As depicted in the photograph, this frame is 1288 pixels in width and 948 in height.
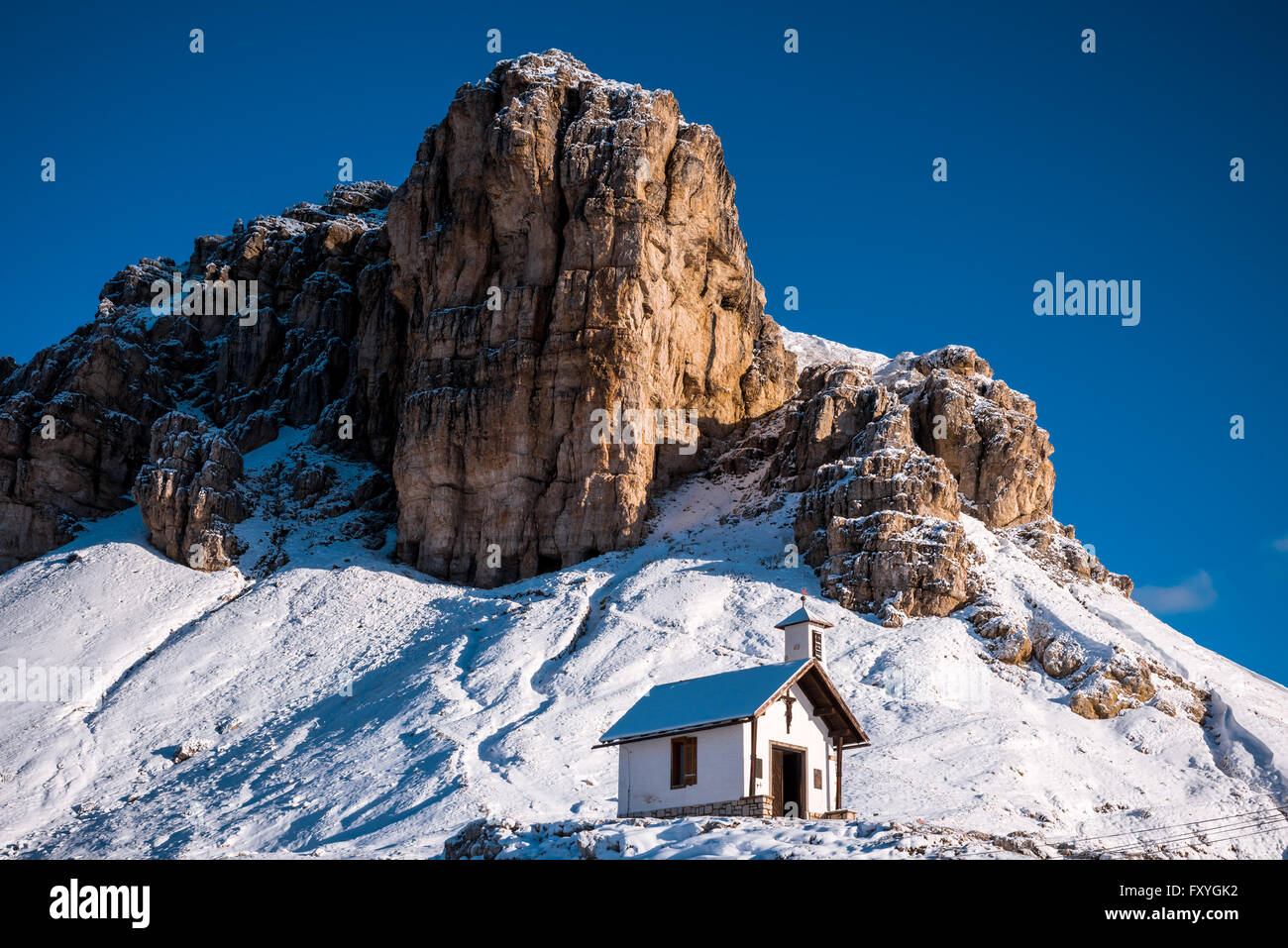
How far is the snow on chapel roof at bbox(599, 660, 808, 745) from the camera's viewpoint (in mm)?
31922

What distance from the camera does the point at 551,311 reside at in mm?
77938

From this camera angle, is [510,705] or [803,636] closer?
[803,636]

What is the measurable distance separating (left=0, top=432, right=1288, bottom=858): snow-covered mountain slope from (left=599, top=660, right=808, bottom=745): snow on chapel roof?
466cm

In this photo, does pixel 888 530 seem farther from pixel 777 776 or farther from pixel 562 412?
pixel 777 776

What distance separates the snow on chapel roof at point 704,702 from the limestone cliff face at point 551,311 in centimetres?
3622

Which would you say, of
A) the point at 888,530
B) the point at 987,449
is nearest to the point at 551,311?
the point at 888,530

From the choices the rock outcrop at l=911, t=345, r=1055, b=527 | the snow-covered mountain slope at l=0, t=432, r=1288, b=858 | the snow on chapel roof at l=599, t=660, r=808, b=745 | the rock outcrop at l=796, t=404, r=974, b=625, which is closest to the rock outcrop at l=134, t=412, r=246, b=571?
the snow-covered mountain slope at l=0, t=432, r=1288, b=858

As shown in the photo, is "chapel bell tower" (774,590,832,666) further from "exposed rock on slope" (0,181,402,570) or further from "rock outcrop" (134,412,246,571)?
"exposed rock on slope" (0,181,402,570)

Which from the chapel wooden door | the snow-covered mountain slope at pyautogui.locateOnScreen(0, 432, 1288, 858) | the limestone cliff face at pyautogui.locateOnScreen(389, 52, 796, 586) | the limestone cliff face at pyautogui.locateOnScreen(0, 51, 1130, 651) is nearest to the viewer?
the chapel wooden door

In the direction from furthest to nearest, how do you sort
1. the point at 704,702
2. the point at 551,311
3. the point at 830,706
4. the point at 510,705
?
the point at 551,311 < the point at 510,705 < the point at 830,706 < the point at 704,702

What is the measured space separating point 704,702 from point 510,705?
67.8 ft

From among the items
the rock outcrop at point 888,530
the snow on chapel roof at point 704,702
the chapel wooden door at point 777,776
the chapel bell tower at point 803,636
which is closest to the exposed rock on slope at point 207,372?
the rock outcrop at point 888,530
